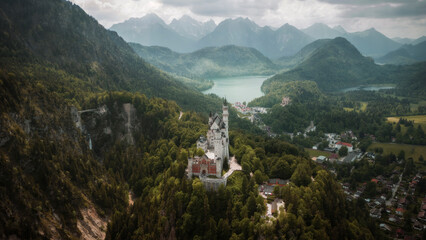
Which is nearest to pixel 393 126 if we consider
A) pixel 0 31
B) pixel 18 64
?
pixel 18 64

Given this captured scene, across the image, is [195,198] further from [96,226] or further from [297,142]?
[297,142]

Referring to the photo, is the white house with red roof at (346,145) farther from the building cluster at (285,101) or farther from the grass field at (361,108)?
the building cluster at (285,101)

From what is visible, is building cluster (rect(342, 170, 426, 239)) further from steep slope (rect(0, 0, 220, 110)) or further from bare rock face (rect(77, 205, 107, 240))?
steep slope (rect(0, 0, 220, 110))

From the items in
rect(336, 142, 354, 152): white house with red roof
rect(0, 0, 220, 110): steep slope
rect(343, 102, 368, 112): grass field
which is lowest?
rect(336, 142, 354, 152): white house with red roof

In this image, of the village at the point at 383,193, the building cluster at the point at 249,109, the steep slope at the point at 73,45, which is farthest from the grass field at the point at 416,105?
the steep slope at the point at 73,45

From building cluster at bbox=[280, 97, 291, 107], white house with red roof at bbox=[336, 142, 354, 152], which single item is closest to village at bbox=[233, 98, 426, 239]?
white house with red roof at bbox=[336, 142, 354, 152]
